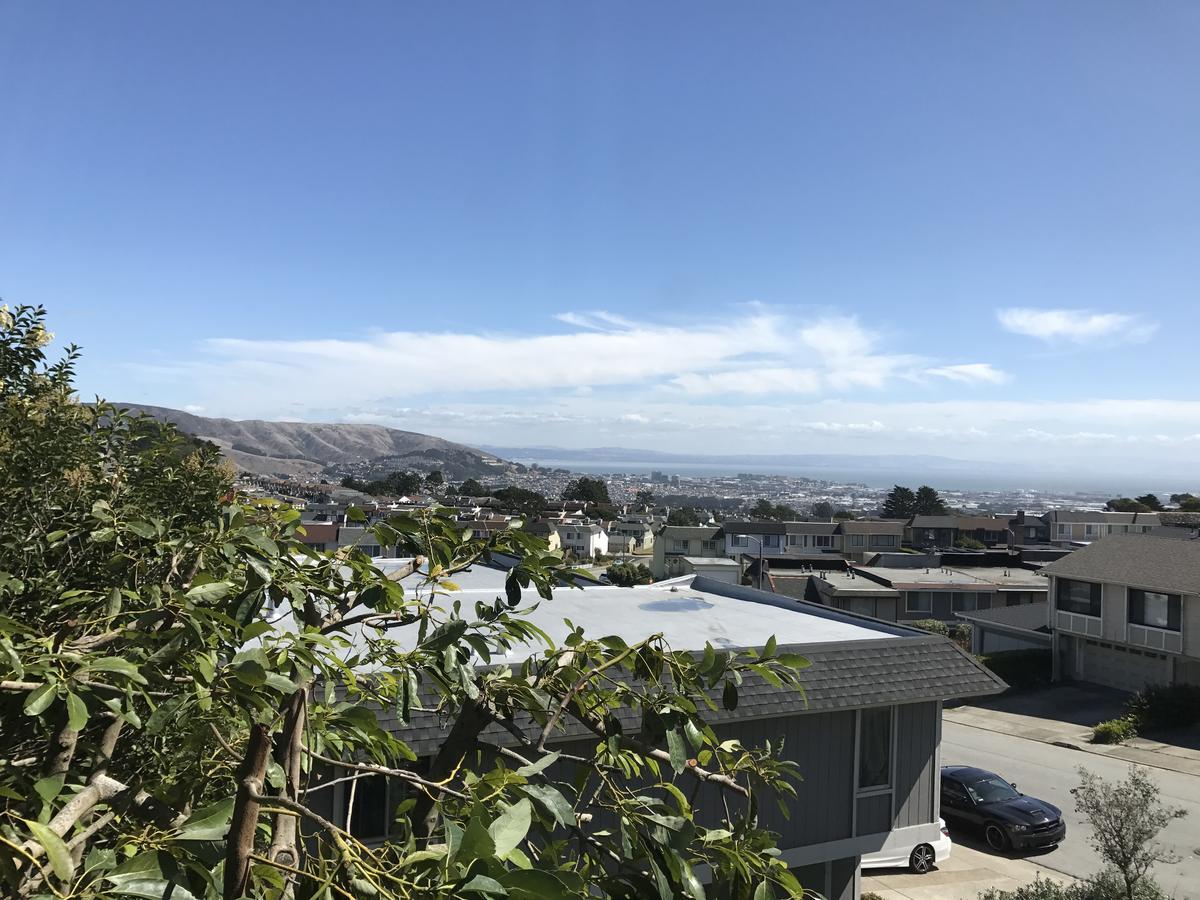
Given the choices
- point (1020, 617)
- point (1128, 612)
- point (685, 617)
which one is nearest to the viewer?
point (685, 617)

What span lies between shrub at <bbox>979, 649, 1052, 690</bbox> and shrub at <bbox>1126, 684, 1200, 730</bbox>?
187 inches

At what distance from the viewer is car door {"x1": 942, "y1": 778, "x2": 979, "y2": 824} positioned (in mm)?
15523

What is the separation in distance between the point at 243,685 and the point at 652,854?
1174 millimetres

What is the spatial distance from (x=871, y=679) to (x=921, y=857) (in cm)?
548

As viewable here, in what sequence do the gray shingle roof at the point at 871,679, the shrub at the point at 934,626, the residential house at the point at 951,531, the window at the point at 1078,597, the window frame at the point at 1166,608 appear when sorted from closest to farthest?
the gray shingle roof at the point at 871,679 < the window frame at the point at 1166,608 < the window at the point at 1078,597 < the shrub at the point at 934,626 < the residential house at the point at 951,531

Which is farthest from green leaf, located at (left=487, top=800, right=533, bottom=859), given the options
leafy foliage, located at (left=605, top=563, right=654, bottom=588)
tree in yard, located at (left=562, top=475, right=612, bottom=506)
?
tree in yard, located at (left=562, top=475, right=612, bottom=506)

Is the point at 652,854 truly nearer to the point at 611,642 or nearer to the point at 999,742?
the point at 611,642

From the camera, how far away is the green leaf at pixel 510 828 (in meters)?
1.52

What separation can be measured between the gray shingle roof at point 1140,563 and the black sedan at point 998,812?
14760mm

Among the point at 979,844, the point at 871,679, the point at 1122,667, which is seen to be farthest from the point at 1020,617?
the point at 871,679

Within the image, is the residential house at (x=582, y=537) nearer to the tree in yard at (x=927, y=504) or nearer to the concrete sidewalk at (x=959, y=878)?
the tree in yard at (x=927, y=504)

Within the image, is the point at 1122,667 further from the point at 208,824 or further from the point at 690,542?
the point at 690,542

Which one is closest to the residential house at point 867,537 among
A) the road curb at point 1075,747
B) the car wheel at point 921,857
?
the road curb at point 1075,747

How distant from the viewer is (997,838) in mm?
14969
